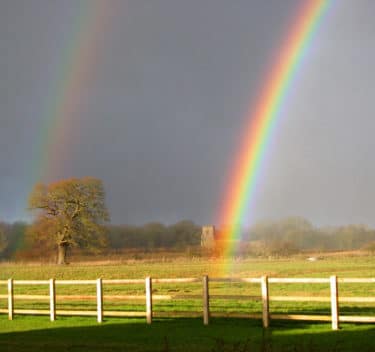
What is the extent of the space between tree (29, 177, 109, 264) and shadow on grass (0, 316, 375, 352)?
66.6 meters

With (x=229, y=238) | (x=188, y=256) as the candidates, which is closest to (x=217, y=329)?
(x=188, y=256)

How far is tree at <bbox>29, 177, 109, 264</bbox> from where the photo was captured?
8944 cm

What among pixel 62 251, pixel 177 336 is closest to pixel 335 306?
pixel 177 336

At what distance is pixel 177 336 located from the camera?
18828 millimetres

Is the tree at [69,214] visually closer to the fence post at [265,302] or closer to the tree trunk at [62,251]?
the tree trunk at [62,251]

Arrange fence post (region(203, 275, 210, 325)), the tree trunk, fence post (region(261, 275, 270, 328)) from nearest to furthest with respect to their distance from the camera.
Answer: fence post (region(261, 275, 270, 328)) → fence post (region(203, 275, 210, 325)) → the tree trunk

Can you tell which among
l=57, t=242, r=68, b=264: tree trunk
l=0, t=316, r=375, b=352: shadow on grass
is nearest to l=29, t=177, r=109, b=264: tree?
l=57, t=242, r=68, b=264: tree trunk

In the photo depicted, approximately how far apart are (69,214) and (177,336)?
74126 millimetres

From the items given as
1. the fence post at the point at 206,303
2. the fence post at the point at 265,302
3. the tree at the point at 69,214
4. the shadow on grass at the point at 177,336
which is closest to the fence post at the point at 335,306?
the shadow on grass at the point at 177,336

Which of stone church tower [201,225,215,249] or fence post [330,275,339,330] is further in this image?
stone church tower [201,225,215,249]

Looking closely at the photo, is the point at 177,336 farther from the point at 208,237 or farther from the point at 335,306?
the point at 208,237

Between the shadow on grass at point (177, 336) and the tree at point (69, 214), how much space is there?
66.6 m

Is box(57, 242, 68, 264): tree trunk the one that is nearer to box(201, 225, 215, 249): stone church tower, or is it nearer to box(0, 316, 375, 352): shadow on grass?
box(201, 225, 215, 249): stone church tower

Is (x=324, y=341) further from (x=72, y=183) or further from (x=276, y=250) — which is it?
(x=276, y=250)
